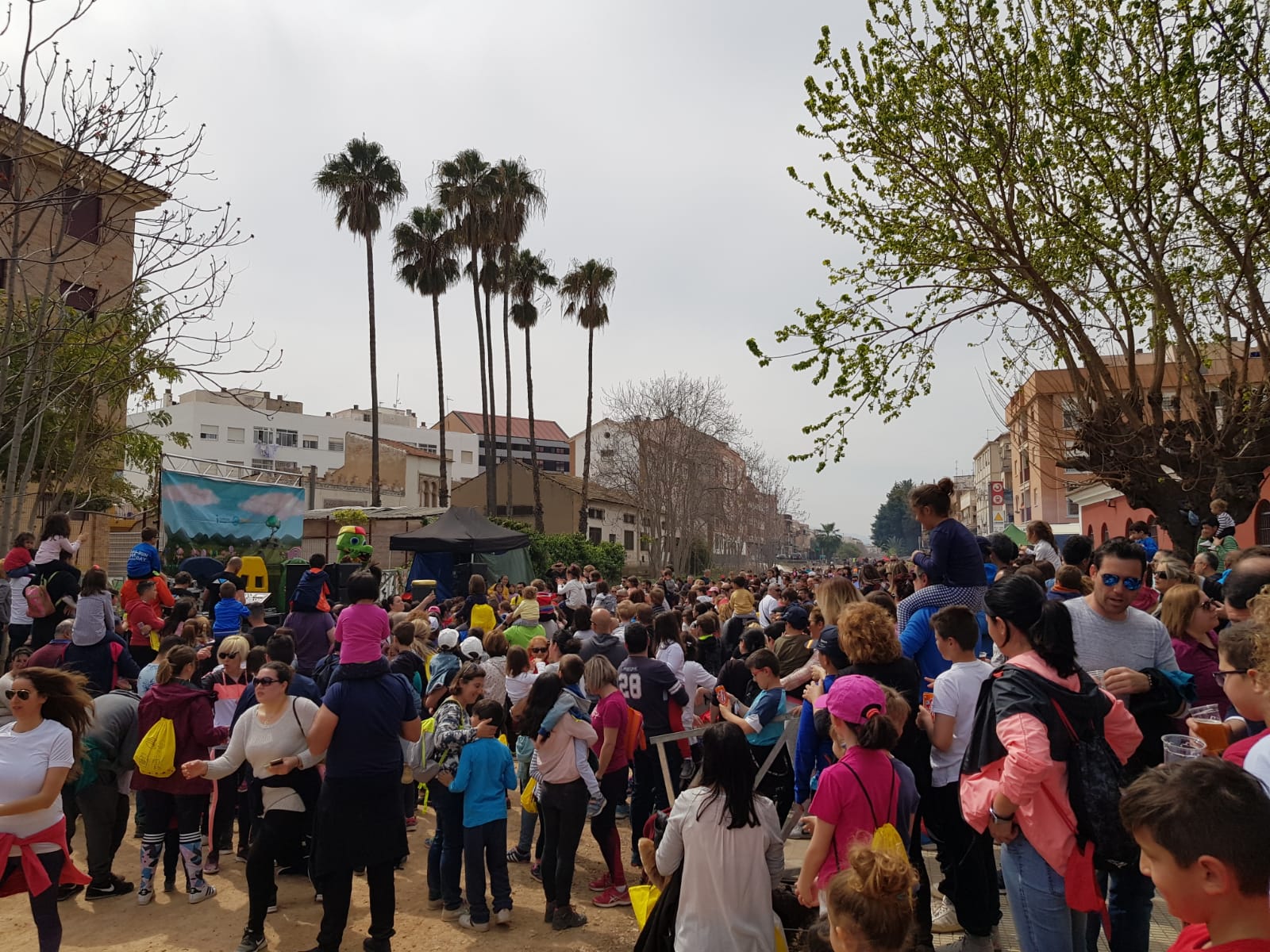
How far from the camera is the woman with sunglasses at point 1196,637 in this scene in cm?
435

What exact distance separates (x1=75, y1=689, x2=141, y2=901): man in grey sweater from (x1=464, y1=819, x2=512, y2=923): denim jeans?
265cm

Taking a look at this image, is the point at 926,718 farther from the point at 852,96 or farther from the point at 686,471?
the point at 686,471

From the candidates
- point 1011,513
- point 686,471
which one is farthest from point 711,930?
point 1011,513

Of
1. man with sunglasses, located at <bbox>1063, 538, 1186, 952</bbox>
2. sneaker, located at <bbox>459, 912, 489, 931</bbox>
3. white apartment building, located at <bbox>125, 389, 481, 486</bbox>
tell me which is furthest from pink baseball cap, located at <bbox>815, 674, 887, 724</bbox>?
white apartment building, located at <bbox>125, 389, 481, 486</bbox>

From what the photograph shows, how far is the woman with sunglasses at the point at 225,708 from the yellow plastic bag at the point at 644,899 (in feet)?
12.8

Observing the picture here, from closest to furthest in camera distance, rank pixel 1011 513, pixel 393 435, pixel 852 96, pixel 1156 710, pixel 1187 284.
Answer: pixel 1156 710 → pixel 852 96 → pixel 1187 284 → pixel 1011 513 → pixel 393 435

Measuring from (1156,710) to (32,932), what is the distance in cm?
693

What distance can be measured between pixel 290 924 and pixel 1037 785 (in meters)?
4.87

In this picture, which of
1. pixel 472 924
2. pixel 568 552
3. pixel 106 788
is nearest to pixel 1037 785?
pixel 472 924

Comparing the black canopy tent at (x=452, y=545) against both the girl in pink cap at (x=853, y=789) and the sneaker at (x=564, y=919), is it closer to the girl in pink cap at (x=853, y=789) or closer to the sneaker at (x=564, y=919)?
the sneaker at (x=564, y=919)

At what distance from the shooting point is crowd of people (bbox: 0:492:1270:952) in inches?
118

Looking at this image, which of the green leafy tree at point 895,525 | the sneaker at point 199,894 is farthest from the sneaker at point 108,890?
the green leafy tree at point 895,525

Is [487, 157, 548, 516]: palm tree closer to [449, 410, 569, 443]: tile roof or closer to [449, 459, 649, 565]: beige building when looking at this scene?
[449, 459, 649, 565]: beige building

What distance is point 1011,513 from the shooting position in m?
60.5
